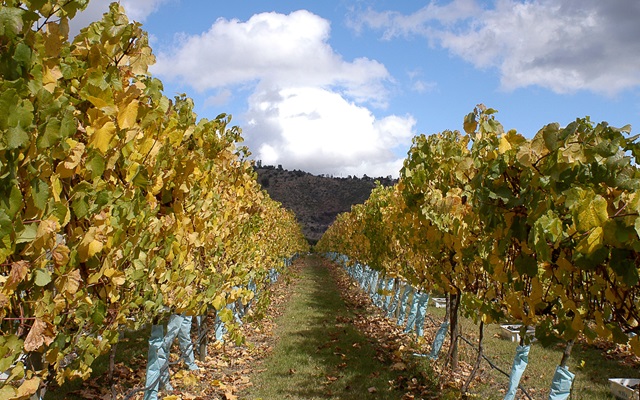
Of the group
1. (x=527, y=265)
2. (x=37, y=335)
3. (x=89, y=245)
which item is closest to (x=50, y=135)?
(x=89, y=245)

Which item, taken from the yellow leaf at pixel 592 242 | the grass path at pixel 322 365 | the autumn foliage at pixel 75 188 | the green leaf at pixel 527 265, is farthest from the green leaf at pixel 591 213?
the grass path at pixel 322 365

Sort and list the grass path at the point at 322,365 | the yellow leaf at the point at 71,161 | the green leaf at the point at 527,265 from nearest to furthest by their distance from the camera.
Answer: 1. the yellow leaf at the point at 71,161
2. the green leaf at the point at 527,265
3. the grass path at the point at 322,365

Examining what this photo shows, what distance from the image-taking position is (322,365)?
938 cm

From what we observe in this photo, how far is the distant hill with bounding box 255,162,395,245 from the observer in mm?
88875

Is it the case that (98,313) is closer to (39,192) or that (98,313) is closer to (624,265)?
(39,192)

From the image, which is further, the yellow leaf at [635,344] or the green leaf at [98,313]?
the green leaf at [98,313]

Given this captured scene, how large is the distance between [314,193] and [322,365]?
283 ft

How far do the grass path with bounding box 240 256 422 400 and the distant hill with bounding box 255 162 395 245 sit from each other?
7163 centimetres

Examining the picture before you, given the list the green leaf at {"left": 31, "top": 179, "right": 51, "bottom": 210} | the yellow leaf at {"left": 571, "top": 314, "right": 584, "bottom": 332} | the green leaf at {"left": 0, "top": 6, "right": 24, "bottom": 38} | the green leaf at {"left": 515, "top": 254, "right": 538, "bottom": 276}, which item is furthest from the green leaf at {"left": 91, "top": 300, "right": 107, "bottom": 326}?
the yellow leaf at {"left": 571, "top": 314, "right": 584, "bottom": 332}

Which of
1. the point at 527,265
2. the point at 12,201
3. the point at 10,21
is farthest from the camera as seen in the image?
the point at 527,265

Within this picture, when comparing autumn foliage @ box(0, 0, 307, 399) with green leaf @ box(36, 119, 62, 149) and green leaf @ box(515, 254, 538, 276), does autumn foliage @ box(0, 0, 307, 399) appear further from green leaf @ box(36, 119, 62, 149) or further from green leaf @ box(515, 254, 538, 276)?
green leaf @ box(515, 254, 538, 276)

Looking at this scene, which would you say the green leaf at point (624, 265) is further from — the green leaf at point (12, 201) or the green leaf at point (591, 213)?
the green leaf at point (12, 201)

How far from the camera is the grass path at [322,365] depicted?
7.71 metres

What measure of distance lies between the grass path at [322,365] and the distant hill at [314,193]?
71.6m
